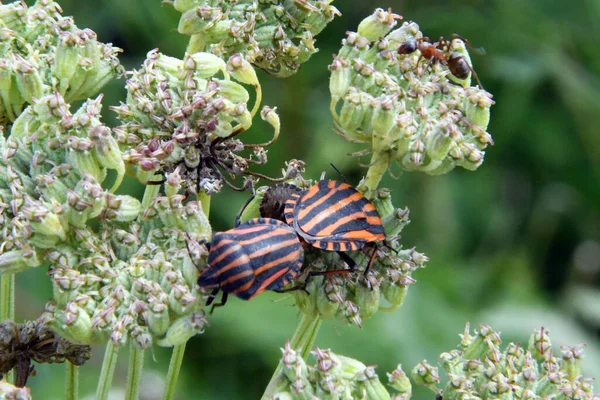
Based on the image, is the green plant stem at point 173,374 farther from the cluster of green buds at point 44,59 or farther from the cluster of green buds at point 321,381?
the cluster of green buds at point 44,59

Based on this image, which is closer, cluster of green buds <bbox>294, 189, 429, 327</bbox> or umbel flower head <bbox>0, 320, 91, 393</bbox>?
umbel flower head <bbox>0, 320, 91, 393</bbox>

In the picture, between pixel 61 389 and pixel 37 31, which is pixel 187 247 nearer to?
pixel 37 31

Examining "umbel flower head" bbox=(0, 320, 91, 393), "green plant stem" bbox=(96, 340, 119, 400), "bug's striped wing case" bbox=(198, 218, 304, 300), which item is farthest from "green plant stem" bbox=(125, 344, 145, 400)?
"bug's striped wing case" bbox=(198, 218, 304, 300)

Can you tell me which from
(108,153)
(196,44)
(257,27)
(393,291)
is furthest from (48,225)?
(393,291)

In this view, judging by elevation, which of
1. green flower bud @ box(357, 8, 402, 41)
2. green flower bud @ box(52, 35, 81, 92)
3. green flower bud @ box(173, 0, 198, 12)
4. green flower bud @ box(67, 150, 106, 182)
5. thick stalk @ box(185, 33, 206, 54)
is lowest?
green flower bud @ box(67, 150, 106, 182)

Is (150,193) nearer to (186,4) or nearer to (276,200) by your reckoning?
(276,200)

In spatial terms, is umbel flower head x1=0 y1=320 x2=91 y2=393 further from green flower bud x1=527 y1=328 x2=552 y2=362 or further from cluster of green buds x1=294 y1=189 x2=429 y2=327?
green flower bud x1=527 y1=328 x2=552 y2=362
